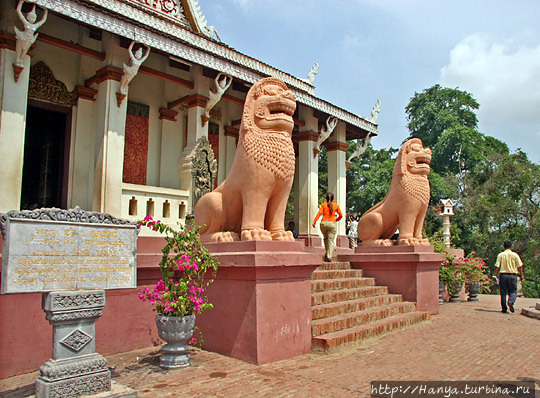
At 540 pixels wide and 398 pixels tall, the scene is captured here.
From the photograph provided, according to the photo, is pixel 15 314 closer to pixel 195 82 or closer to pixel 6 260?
pixel 6 260

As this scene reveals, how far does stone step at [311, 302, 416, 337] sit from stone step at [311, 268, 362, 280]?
2.83 feet

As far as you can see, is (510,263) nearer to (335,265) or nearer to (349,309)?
(335,265)

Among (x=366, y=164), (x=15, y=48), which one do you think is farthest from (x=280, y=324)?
(x=366, y=164)

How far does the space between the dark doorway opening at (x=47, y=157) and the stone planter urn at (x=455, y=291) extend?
8.43 metres

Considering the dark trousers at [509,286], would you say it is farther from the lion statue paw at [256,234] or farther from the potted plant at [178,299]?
the potted plant at [178,299]

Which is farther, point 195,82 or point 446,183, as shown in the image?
point 446,183

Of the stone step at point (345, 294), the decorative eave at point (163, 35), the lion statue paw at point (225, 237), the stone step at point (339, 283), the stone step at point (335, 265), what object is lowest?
the stone step at point (345, 294)

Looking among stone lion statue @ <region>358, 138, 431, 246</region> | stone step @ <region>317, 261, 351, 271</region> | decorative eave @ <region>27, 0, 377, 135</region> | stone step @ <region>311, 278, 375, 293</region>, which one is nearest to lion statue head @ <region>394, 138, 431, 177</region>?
stone lion statue @ <region>358, 138, 431, 246</region>

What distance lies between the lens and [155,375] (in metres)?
3.98

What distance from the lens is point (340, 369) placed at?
13.8ft

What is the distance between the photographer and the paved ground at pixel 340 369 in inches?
143

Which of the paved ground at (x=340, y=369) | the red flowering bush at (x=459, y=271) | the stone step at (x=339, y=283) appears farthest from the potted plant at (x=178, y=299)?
the red flowering bush at (x=459, y=271)

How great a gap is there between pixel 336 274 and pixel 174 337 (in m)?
3.68

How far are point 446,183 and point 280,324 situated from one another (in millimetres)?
19294
